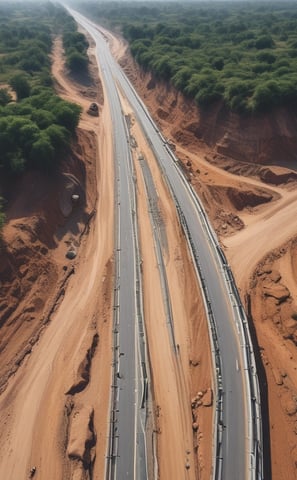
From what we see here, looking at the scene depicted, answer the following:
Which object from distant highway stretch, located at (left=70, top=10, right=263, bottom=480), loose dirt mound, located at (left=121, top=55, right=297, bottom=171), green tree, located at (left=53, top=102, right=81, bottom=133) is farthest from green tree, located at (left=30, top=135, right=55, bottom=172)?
loose dirt mound, located at (left=121, top=55, right=297, bottom=171)

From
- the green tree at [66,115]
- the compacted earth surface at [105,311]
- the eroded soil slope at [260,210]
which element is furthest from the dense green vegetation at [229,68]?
the green tree at [66,115]

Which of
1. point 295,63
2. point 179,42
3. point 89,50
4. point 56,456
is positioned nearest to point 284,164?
point 295,63

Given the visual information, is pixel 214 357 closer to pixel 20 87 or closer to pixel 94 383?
pixel 94 383

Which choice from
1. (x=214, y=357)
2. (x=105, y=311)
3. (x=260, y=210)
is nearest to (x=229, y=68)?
(x=260, y=210)

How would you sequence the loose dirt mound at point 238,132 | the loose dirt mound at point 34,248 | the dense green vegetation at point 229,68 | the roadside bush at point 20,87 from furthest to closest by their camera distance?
the roadside bush at point 20,87 < the dense green vegetation at point 229,68 < the loose dirt mound at point 238,132 < the loose dirt mound at point 34,248

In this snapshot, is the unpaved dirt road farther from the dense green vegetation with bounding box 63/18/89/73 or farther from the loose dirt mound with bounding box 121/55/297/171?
the dense green vegetation with bounding box 63/18/89/73

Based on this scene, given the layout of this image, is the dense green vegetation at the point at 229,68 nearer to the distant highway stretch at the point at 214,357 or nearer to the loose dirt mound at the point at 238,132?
the loose dirt mound at the point at 238,132
